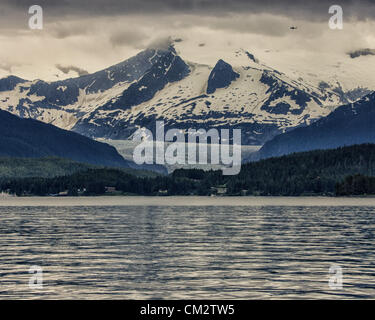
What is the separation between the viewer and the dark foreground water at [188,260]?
70500 millimetres

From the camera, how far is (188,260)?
91938 mm

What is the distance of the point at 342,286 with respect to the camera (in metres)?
72.2

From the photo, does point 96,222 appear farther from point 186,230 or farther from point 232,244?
point 232,244

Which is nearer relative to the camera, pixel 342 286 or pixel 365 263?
pixel 342 286

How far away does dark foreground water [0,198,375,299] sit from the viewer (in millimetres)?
70500

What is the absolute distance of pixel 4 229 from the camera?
465ft

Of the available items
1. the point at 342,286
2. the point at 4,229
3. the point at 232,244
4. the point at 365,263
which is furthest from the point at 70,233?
the point at 342,286

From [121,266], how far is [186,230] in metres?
52.4

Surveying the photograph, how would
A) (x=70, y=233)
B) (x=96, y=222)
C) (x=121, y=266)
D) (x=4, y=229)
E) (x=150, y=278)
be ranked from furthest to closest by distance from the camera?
(x=96, y=222) < (x=4, y=229) < (x=70, y=233) < (x=121, y=266) < (x=150, y=278)

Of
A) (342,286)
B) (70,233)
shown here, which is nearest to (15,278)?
(342,286)
